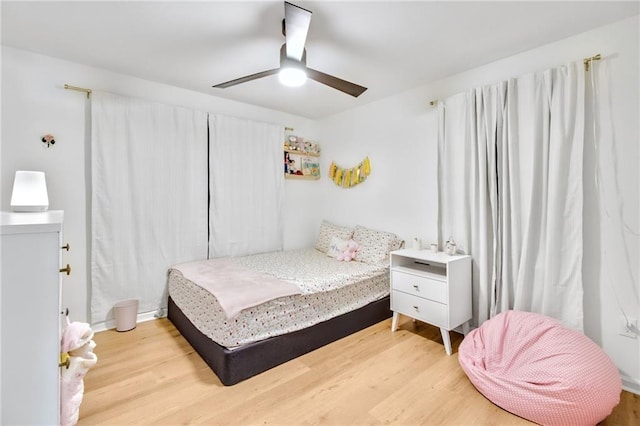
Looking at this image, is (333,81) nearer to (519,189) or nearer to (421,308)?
(519,189)

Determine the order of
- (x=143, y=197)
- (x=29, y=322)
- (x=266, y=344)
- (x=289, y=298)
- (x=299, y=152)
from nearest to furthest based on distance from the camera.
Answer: (x=29, y=322)
(x=266, y=344)
(x=289, y=298)
(x=143, y=197)
(x=299, y=152)

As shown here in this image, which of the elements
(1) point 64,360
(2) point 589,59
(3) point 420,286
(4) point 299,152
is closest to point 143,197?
(4) point 299,152

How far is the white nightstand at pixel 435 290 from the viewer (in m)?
2.39

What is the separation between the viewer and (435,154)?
3.00 meters

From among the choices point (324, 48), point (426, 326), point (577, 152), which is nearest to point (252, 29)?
point (324, 48)

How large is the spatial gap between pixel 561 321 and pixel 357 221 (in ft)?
7.38

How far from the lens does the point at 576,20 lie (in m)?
1.98

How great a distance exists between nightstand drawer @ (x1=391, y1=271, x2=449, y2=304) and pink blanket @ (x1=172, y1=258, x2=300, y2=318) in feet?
3.24

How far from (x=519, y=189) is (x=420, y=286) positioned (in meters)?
1.12

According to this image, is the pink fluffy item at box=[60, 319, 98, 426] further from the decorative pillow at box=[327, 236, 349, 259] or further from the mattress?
the decorative pillow at box=[327, 236, 349, 259]

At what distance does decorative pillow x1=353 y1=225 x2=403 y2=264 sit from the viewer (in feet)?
10.5

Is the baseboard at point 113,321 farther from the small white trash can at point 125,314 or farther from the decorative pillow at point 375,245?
the decorative pillow at point 375,245

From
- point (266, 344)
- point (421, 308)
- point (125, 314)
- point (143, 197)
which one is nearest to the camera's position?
point (266, 344)

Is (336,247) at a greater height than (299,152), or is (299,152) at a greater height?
(299,152)
